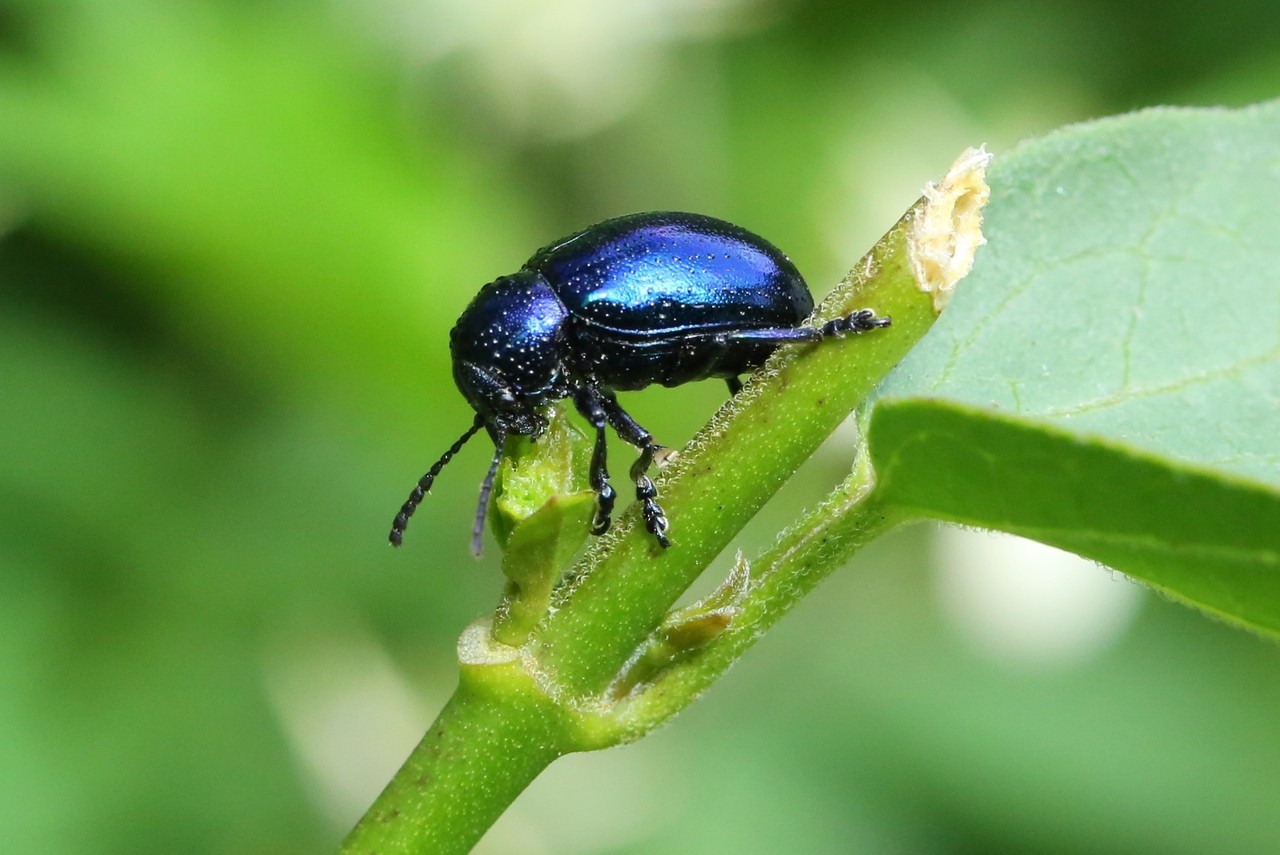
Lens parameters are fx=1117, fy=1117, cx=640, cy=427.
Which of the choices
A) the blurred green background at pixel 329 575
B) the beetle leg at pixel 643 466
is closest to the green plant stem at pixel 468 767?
the beetle leg at pixel 643 466

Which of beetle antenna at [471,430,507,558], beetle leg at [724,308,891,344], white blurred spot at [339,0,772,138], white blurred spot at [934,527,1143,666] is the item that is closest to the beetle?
beetle antenna at [471,430,507,558]

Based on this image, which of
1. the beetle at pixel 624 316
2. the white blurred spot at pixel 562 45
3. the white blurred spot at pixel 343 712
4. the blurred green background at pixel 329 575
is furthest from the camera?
the white blurred spot at pixel 562 45

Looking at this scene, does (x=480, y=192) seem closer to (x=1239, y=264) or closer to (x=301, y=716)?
(x=301, y=716)

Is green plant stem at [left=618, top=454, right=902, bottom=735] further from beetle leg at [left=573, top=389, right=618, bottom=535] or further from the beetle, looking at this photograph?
the beetle

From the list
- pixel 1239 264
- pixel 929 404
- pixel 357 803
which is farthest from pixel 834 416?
pixel 357 803

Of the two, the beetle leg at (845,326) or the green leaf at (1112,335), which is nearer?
the green leaf at (1112,335)

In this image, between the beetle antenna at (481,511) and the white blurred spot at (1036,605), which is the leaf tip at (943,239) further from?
the white blurred spot at (1036,605)
